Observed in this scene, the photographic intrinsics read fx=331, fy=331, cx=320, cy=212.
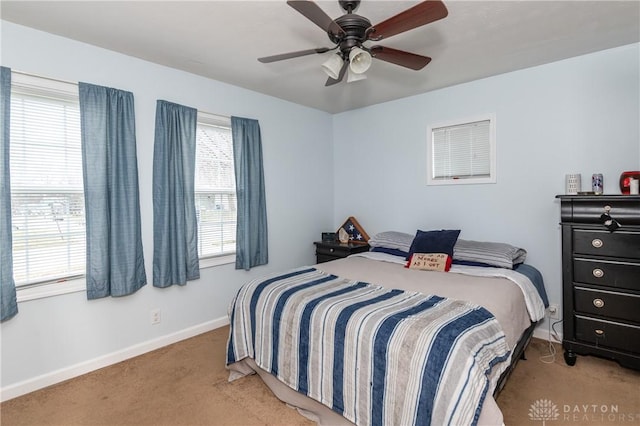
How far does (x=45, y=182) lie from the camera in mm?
2389

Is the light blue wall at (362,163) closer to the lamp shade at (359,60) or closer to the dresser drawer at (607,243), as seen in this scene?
the dresser drawer at (607,243)

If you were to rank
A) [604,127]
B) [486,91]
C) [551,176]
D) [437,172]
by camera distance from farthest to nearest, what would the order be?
[437,172] → [486,91] → [551,176] → [604,127]

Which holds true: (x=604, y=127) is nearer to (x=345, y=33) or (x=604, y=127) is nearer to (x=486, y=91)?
(x=486, y=91)

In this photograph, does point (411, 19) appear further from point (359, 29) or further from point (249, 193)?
point (249, 193)

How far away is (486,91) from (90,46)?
11.6 ft

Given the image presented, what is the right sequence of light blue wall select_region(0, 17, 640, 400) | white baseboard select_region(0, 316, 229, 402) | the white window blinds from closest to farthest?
white baseboard select_region(0, 316, 229, 402), light blue wall select_region(0, 17, 640, 400), the white window blinds

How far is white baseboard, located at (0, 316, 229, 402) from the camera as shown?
2.25m

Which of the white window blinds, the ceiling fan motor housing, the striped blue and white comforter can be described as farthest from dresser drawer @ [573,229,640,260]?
the ceiling fan motor housing

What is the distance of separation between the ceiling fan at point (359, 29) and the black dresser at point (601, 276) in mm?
1683

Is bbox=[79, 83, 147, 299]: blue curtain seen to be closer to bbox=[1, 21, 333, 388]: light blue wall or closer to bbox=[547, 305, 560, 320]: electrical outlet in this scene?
bbox=[1, 21, 333, 388]: light blue wall

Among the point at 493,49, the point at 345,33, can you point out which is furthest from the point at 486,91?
the point at 345,33

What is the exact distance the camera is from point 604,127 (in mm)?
2742

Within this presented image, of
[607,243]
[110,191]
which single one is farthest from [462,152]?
[110,191]

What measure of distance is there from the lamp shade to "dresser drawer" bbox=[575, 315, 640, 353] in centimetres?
242
